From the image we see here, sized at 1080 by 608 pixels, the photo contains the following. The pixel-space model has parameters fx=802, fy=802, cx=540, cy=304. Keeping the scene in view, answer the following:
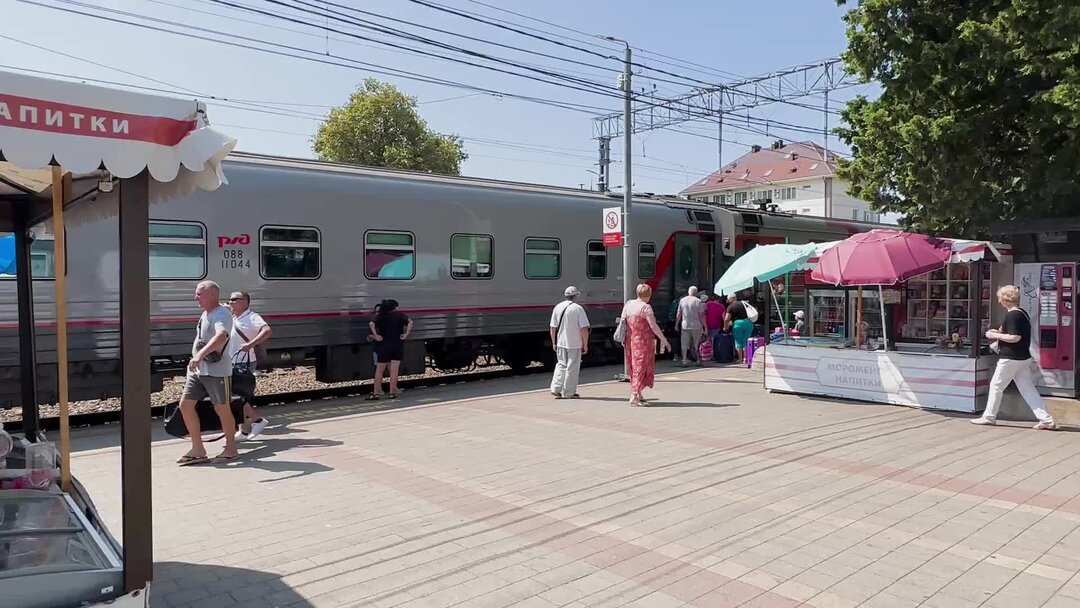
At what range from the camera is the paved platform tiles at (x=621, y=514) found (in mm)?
4309

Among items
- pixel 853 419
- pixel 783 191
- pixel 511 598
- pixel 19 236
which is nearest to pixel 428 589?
pixel 511 598

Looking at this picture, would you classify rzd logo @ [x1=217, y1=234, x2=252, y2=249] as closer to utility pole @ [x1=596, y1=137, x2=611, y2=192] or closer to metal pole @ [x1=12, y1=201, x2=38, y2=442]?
Answer: metal pole @ [x1=12, y1=201, x2=38, y2=442]

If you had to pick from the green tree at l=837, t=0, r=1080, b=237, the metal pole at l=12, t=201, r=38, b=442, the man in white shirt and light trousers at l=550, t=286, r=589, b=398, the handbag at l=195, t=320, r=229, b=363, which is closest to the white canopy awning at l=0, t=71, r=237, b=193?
the metal pole at l=12, t=201, r=38, b=442

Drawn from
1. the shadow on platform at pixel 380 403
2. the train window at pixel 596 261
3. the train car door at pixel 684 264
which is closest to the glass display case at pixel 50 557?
the shadow on platform at pixel 380 403

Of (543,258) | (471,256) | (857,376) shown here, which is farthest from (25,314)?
(543,258)

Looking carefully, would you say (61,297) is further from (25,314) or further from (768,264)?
(768,264)

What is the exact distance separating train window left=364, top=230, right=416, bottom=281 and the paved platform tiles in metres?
3.01

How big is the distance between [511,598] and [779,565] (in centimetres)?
159

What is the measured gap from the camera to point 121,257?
10.5 feet

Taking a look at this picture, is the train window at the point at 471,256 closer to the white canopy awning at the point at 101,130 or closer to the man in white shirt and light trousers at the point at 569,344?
the man in white shirt and light trousers at the point at 569,344

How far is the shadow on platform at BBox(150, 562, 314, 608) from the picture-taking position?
414 centimetres

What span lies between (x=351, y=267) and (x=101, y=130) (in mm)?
8104

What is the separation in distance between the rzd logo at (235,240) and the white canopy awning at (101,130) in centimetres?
696

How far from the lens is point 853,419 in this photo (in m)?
9.23
